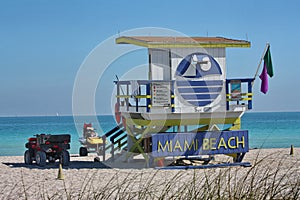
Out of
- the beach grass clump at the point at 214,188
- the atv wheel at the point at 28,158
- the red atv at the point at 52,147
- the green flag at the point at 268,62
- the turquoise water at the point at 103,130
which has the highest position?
the green flag at the point at 268,62

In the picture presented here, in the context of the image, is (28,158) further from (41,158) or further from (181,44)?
(181,44)

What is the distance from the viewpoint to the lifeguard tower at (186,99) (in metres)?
19.2

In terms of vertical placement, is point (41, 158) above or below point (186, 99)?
below

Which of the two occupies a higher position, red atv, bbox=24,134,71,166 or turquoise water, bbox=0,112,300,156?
red atv, bbox=24,134,71,166

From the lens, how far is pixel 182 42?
772 inches

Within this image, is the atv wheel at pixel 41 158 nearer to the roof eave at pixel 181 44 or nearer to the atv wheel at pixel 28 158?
the atv wheel at pixel 28 158

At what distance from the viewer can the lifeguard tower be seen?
19250mm

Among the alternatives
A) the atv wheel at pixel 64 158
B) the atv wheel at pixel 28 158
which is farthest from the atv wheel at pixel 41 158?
the atv wheel at pixel 28 158

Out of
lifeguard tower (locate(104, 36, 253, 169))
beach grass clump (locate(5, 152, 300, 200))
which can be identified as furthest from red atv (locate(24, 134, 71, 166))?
beach grass clump (locate(5, 152, 300, 200))

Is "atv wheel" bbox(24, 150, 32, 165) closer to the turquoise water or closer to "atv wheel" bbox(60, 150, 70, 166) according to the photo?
"atv wheel" bbox(60, 150, 70, 166)

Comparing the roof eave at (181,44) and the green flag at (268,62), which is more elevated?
the roof eave at (181,44)

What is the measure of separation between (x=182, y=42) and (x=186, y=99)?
1664 millimetres

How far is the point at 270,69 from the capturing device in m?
21.0

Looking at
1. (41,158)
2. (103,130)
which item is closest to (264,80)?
(41,158)
